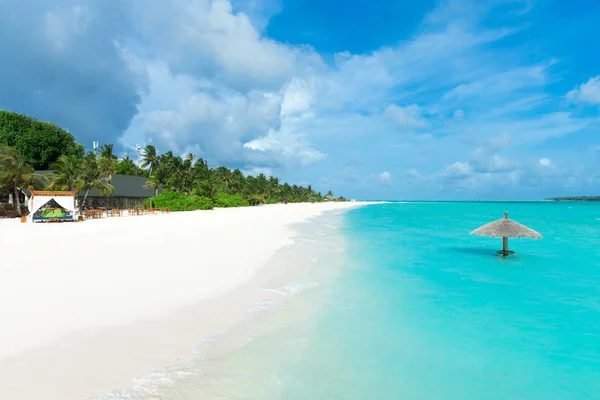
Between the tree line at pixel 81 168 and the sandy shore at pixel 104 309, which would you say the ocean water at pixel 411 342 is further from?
the tree line at pixel 81 168

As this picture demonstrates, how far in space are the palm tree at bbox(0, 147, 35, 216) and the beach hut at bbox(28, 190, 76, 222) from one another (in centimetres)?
205

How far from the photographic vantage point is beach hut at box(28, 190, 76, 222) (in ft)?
75.4

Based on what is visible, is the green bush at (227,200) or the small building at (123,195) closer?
the small building at (123,195)

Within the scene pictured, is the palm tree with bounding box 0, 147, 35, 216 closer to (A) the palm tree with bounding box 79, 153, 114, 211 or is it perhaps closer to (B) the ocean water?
(A) the palm tree with bounding box 79, 153, 114, 211

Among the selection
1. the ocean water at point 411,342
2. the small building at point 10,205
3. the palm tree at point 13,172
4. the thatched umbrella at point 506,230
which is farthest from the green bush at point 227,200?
the ocean water at point 411,342

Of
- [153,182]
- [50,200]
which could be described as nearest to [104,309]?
[50,200]

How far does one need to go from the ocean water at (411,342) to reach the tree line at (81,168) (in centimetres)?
2786

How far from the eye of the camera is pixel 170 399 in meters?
3.58

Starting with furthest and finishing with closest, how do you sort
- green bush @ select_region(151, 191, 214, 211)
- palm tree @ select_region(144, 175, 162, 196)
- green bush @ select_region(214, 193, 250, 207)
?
green bush @ select_region(214, 193, 250, 207) < palm tree @ select_region(144, 175, 162, 196) < green bush @ select_region(151, 191, 214, 211)

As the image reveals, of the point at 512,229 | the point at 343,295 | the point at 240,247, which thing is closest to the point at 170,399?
the point at 343,295

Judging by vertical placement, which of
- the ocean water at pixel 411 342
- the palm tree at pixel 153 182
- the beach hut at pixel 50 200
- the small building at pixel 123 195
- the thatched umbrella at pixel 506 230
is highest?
the palm tree at pixel 153 182

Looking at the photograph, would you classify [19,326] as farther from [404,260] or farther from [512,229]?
[512,229]

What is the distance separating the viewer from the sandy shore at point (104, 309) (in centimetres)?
390

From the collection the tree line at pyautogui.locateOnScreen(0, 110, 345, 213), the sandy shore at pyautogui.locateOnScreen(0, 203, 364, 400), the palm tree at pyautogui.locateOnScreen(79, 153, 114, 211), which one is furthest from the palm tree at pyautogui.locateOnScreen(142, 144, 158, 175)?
the sandy shore at pyautogui.locateOnScreen(0, 203, 364, 400)
